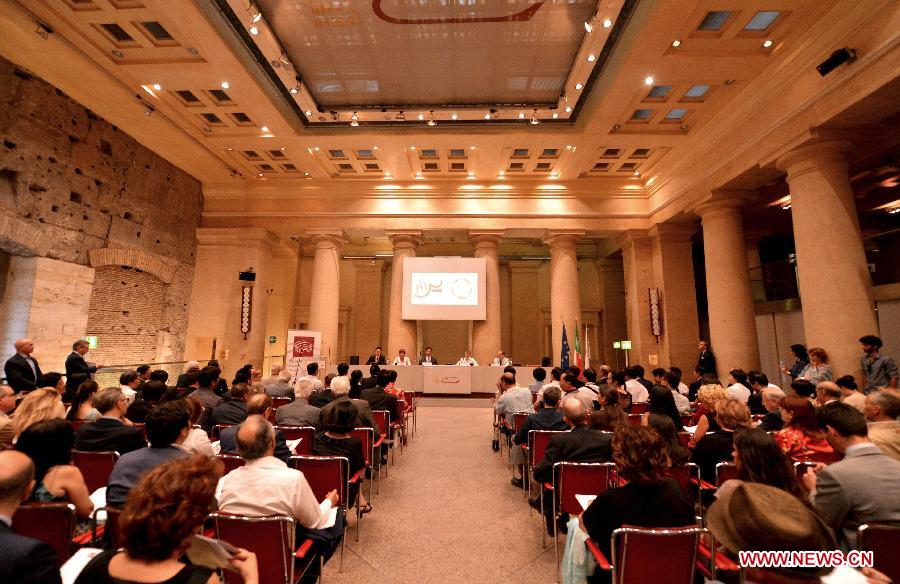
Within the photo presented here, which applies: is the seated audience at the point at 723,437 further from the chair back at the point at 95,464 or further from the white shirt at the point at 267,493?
the chair back at the point at 95,464

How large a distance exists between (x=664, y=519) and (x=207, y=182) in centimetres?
1501

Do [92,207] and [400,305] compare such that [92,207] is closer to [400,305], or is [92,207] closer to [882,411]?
[400,305]

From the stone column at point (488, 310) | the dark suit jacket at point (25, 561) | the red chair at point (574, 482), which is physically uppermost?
the stone column at point (488, 310)

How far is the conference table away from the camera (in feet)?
35.3

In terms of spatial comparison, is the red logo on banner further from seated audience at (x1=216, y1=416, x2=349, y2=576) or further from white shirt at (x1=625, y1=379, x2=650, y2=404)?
seated audience at (x1=216, y1=416, x2=349, y2=576)

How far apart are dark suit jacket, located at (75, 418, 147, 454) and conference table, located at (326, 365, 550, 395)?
8143 mm

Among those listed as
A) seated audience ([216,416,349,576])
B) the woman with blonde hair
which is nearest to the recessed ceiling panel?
the woman with blonde hair

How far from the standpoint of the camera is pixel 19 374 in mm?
5660

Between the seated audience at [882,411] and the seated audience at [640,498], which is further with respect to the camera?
the seated audience at [882,411]

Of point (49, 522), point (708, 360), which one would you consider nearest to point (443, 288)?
point (708, 360)

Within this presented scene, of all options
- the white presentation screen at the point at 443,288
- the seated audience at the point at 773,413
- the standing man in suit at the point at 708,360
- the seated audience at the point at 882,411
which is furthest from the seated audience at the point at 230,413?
the standing man in suit at the point at 708,360

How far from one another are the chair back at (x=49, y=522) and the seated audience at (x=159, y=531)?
1099mm

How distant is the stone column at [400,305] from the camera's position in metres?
12.8

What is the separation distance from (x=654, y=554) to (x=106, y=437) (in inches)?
134
